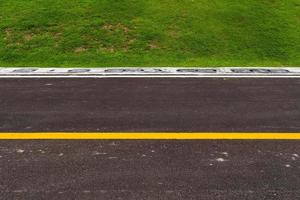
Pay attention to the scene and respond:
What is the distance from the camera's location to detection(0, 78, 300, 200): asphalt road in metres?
4.47

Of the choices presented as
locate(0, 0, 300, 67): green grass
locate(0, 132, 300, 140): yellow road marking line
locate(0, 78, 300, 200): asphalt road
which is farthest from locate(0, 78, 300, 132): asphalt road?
locate(0, 0, 300, 67): green grass

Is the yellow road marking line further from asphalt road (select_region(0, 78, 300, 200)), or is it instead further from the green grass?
the green grass

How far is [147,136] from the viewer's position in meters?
6.03

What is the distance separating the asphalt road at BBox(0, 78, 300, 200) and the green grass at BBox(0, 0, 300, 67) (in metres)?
3.63

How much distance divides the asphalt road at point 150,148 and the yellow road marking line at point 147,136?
17 centimetres

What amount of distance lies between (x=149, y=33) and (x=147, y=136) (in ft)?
27.6

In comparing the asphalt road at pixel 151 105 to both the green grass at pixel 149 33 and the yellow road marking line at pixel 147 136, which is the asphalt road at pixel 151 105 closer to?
the yellow road marking line at pixel 147 136

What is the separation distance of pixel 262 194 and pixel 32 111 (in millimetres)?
4426

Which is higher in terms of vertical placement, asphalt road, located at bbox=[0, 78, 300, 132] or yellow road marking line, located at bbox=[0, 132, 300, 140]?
yellow road marking line, located at bbox=[0, 132, 300, 140]

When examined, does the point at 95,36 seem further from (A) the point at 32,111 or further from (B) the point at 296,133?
(B) the point at 296,133

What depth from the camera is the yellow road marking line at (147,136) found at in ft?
19.6

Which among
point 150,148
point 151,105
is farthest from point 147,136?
point 151,105

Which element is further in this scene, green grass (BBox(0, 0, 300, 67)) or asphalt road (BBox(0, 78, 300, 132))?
A: green grass (BBox(0, 0, 300, 67))

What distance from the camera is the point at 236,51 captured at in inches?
514
